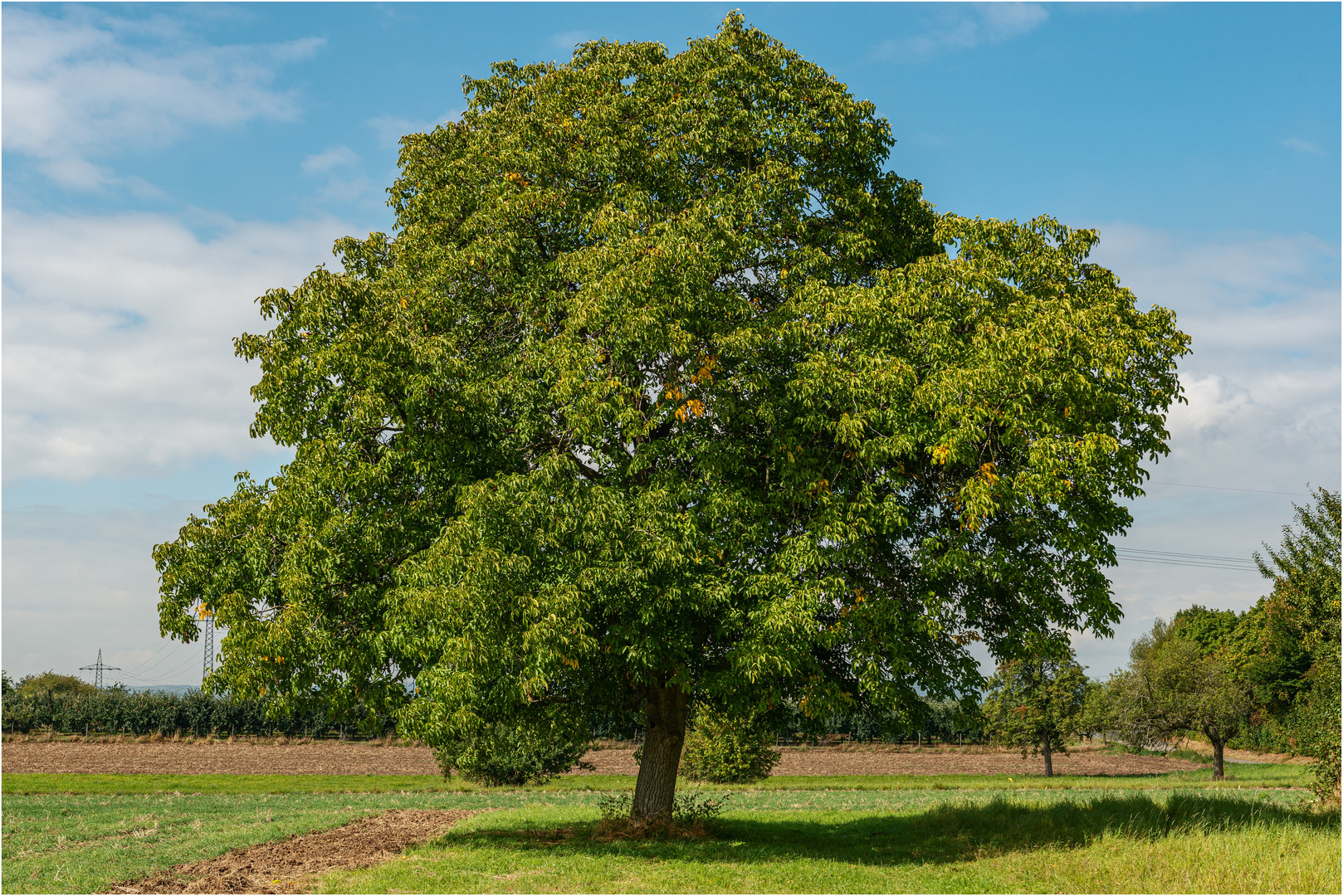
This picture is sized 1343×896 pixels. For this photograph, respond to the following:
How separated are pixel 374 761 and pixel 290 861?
148 feet

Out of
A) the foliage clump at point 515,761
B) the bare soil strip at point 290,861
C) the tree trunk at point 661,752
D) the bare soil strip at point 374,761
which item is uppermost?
the tree trunk at point 661,752

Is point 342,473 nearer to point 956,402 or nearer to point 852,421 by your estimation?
point 852,421

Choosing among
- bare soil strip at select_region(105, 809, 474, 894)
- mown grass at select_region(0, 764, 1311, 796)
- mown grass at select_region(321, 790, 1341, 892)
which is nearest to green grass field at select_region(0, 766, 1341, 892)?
mown grass at select_region(321, 790, 1341, 892)

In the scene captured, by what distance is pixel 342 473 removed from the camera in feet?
47.4

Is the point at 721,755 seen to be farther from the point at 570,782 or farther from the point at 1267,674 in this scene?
the point at 1267,674

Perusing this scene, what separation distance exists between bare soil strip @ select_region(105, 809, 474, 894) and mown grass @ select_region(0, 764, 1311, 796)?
22.5 m

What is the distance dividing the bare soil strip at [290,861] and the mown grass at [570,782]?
22.5m

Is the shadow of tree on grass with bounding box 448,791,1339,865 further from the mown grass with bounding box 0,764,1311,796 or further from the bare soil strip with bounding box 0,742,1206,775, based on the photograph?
the bare soil strip with bounding box 0,742,1206,775

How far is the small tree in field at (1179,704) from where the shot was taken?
48.3 m

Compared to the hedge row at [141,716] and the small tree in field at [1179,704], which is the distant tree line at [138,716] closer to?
the hedge row at [141,716]

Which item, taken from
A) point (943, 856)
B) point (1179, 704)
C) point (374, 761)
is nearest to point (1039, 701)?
point (1179, 704)

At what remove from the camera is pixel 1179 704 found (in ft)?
162

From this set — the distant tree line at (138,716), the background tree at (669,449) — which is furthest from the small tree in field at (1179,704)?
the distant tree line at (138,716)

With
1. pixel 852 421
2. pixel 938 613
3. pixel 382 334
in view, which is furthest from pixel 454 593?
pixel 938 613
